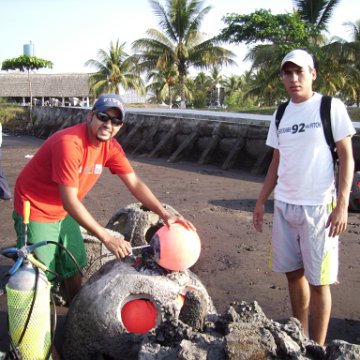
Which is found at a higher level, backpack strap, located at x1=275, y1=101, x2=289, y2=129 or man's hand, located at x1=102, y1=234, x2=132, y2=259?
backpack strap, located at x1=275, y1=101, x2=289, y2=129

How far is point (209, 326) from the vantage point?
3041 mm

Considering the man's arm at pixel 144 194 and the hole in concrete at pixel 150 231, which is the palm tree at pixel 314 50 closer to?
the hole in concrete at pixel 150 231

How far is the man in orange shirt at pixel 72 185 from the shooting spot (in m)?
3.07

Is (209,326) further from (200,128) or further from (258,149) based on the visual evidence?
(200,128)

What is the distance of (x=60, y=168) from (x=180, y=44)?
3201cm

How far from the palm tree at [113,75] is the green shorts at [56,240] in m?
37.7

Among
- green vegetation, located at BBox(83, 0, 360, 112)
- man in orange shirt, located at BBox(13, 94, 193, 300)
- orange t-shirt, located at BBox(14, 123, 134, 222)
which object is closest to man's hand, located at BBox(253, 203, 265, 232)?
man in orange shirt, located at BBox(13, 94, 193, 300)

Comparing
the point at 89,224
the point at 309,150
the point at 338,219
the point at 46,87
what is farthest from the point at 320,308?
the point at 46,87

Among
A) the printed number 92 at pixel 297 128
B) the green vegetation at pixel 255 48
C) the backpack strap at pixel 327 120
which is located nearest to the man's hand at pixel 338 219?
the backpack strap at pixel 327 120

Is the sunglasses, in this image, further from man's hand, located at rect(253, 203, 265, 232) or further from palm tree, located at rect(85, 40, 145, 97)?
palm tree, located at rect(85, 40, 145, 97)

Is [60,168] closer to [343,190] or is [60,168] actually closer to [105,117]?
[105,117]

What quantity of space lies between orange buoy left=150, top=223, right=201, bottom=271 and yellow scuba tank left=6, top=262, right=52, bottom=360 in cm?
75

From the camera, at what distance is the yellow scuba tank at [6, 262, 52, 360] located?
2.81 meters

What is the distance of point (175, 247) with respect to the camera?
10.6ft
